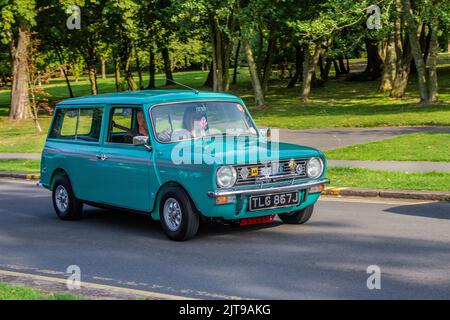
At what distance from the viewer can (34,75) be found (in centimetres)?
3416

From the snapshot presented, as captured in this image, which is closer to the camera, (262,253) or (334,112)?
(262,253)

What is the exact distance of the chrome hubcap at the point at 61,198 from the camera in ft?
38.5

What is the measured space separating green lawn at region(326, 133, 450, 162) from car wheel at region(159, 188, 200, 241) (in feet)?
29.2

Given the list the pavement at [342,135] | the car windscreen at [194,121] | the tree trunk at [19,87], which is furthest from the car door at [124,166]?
the tree trunk at [19,87]

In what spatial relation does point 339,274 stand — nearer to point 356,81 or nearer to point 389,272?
point 389,272

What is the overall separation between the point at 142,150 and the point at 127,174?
0.44m

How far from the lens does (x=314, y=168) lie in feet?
32.2

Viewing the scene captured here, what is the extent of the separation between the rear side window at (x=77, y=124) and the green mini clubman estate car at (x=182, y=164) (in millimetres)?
17

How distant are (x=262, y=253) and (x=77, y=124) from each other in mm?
4495

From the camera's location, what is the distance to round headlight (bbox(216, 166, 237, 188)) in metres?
8.91

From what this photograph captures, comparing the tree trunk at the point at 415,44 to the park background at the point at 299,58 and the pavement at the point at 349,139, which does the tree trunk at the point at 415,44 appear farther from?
the pavement at the point at 349,139
